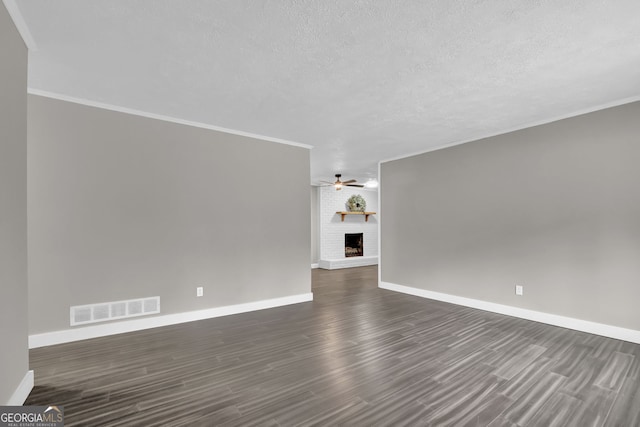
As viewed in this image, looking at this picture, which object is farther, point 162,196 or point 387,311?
point 387,311

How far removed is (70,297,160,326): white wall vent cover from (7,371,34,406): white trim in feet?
3.26

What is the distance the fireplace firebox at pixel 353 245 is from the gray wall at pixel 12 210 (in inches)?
290

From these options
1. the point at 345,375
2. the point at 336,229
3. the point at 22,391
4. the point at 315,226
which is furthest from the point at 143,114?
the point at 336,229

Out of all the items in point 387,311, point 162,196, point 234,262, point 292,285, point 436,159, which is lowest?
point 387,311

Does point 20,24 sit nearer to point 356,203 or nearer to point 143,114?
point 143,114

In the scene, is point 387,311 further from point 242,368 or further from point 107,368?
point 107,368

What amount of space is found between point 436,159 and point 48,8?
4.80m

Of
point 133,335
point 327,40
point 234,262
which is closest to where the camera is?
point 327,40

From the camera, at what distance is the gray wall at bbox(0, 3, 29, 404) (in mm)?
1659

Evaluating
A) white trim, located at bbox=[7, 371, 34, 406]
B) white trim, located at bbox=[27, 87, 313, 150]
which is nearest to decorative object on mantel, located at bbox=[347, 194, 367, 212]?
white trim, located at bbox=[27, 87, 313, 150]

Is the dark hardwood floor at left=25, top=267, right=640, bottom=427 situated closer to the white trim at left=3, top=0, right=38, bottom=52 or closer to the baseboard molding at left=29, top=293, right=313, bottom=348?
the baseboard molding at left=29, top=293, right=313, bottom=348

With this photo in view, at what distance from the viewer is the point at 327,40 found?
204cm

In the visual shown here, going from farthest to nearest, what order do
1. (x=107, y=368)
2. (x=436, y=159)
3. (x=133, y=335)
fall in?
(x=436, y=159) < (x=133, y=335) < (x=107, y=368)

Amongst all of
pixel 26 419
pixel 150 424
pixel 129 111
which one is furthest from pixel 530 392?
pixel 129 111
